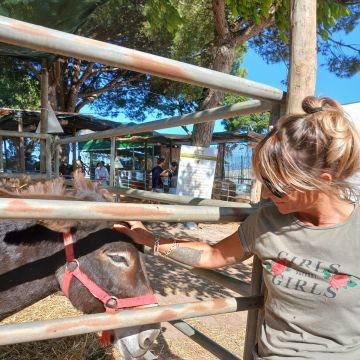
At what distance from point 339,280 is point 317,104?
2.00ft

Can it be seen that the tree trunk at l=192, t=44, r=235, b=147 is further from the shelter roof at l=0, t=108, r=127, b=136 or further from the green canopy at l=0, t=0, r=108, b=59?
the shelter roof at l=0, t=108, r=127, b=136

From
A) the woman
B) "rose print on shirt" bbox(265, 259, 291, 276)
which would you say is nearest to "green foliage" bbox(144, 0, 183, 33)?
the woman

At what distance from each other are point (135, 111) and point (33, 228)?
1735cm

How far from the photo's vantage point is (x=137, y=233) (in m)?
1.64

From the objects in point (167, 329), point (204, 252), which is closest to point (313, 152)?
point (204, 252)

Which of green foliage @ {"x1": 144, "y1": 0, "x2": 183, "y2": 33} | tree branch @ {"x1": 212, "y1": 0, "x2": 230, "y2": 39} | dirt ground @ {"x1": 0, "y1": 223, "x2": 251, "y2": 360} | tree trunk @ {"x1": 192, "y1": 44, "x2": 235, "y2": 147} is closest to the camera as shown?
dirt ground @ {"x1": 0, "y1": 223, "x2": 251, "y2": 360}

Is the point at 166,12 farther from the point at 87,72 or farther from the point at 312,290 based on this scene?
the point at 87,72

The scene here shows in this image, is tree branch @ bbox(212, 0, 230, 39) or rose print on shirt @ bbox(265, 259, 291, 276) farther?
tree branch @ bbox(212, 0, 230, 39)

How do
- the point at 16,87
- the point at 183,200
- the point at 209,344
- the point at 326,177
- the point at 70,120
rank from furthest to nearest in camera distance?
the point at 16,87, the point at 70,120, the point at 183,200, the point at 209,344, the point at 326,177

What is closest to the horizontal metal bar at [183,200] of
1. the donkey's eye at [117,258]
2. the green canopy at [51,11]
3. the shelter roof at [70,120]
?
the donkey's eye at [117,258]

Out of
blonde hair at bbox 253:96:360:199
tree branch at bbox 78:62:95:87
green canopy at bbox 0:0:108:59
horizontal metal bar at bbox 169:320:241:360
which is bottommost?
horizontal metal bar at bbox 169:320:241:360

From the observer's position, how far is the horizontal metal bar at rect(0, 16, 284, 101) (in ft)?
3.15

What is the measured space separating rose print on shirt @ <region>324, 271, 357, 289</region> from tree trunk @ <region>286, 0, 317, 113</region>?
65cm

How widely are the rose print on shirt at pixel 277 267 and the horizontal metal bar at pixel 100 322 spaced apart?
0.21 meters
